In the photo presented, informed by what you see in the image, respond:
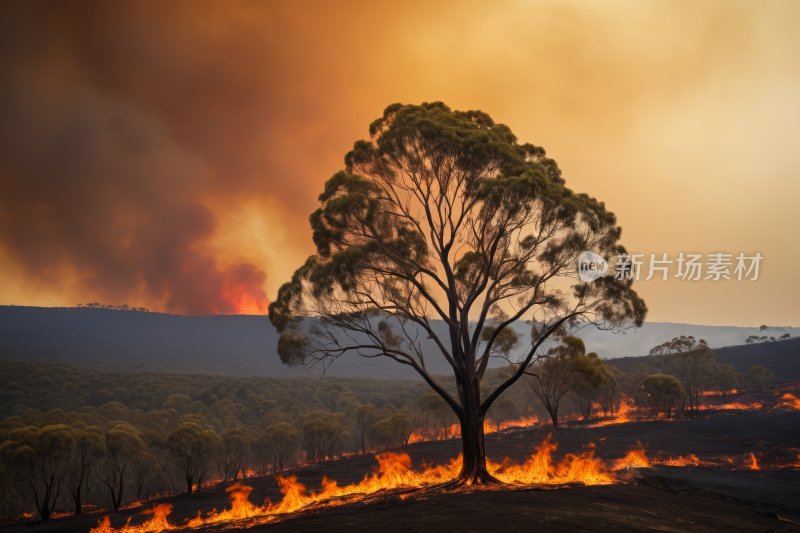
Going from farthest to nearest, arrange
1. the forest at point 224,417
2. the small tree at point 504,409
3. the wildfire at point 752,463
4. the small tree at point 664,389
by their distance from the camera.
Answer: the small tree at point 504,409
the small tree at point 664,389
the forest at point 224,417
the wildfire at point 752,463

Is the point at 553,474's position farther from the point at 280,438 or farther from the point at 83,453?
the point at 280,438

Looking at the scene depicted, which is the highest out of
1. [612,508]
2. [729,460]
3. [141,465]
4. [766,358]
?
[612,508]

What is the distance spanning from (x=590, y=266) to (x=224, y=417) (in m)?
119

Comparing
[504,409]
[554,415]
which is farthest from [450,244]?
[504,409]

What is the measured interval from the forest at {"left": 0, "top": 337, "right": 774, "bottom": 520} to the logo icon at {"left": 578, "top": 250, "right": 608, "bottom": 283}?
691 centimetres

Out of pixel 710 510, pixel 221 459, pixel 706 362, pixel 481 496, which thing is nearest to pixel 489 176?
pixel 481 496

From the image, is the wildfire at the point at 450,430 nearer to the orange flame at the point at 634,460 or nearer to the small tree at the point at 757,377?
the small tree at the point at 757,377

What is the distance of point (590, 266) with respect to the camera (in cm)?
1942

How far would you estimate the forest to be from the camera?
50.4 metres

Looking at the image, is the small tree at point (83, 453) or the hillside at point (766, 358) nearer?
the small tree at point (83, 453)

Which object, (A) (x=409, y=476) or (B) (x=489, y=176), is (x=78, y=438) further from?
(B) (x=489, y=176)

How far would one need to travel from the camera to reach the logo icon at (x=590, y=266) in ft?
63.2

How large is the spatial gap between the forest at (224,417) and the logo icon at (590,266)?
6.91 meters

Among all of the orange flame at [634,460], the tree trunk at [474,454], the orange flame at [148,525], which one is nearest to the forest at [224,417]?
the tree trunk at [474,454]
